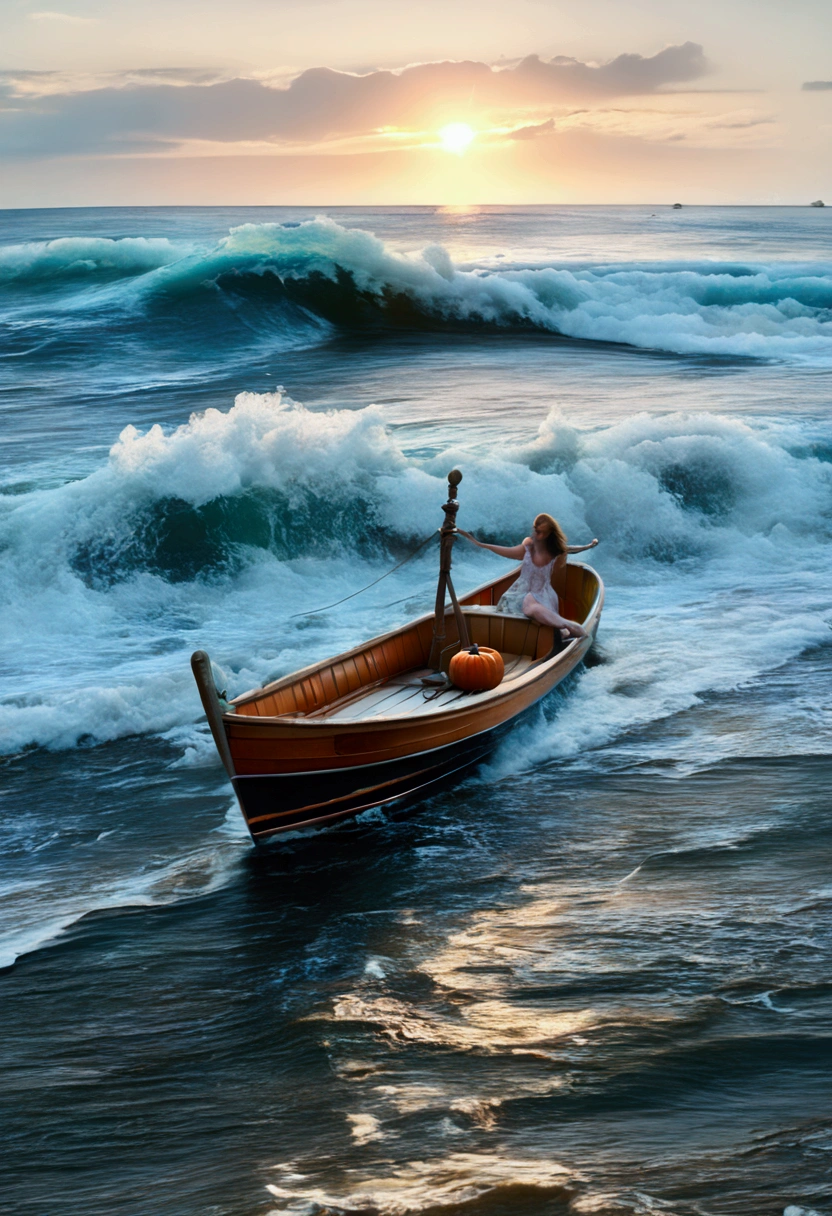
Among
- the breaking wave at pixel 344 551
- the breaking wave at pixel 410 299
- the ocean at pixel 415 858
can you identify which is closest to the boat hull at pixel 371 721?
the ocean at pixel 415 858

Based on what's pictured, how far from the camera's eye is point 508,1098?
4.96m

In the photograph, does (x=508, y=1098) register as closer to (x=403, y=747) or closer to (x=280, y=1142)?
(x=280, y=1142)

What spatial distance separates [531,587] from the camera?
10.2 metres

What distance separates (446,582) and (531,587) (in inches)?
34.6

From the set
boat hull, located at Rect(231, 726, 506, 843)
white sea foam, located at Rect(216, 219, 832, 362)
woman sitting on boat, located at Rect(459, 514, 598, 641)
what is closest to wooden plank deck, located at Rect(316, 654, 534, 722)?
boat hull, located at Rect(231, 726, 506, 843)

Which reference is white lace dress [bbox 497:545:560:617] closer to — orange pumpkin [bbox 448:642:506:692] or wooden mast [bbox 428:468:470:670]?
wooden mast [bbox 428:468:470:670]

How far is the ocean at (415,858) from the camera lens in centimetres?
472

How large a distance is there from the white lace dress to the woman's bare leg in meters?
0.11

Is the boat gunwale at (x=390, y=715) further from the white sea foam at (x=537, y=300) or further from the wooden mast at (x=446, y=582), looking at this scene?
the white sea foam at (x=537, y=300)

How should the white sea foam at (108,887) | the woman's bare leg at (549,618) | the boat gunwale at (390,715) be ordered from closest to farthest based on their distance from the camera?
1. the white sea foam at (108,887)
2. the boat gunwale at (390,715)
3. the woman's bare leg at (549,618)

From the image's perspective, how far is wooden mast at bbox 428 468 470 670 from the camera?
9016 millimetres

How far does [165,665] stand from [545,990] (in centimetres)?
683

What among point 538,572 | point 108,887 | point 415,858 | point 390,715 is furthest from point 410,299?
point 108,887

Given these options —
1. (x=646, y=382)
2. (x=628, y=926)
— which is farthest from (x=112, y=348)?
(x=628, y=926)
